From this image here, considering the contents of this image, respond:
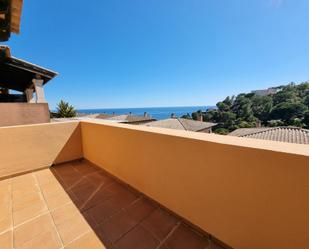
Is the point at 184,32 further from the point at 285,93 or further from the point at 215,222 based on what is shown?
the point at 285,93

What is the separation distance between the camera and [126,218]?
191 cm

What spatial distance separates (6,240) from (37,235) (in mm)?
300

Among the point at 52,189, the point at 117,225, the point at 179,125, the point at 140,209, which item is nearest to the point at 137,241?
the point at 117,225

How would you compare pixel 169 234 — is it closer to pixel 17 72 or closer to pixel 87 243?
pixel 87 243

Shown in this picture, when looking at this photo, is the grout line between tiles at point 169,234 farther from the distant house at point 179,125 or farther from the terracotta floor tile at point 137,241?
the distant house at point 179,125

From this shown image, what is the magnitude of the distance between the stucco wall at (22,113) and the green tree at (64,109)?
11.0 metres

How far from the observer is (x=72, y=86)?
23.6 metres

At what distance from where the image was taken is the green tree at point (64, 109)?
1425 centimetres

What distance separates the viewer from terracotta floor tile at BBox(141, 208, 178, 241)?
1.67m

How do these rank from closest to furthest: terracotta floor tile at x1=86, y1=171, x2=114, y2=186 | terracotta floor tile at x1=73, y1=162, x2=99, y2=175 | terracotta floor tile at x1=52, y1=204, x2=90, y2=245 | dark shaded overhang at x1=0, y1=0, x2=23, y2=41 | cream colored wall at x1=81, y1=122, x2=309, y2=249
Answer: cream colored wall at x1=81, y1=122, x2=309, y2=249 → terracotta floor tile at x1=52, y1=204, x2=90, y2=245 → dark shaded overhang at x1=0, y1=0, x2=23, y2=41 → terracotta floor tile at x1=86, y1=171, x2=114, y2=186 → terracotta floor tile at x1=73, y1=162, x2=99, y2=175

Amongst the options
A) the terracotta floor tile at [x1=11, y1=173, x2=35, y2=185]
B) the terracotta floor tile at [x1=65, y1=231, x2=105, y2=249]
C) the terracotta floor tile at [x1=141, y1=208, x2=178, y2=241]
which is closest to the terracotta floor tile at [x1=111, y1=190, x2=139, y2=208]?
the terracotta floor tile at [x1=141, y1=208, x2=178, y2=241]

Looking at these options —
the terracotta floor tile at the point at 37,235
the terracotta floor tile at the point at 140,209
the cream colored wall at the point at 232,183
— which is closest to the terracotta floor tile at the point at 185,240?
the cream colored wall at the point at 232,183

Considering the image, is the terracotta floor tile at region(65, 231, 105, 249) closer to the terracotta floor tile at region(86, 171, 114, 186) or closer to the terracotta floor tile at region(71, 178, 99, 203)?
the terracotta floor tile at region(71, 178, 99, 203)

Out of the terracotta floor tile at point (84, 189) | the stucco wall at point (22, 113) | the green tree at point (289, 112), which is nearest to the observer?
the terracotta floor tile at point (84, 189)
